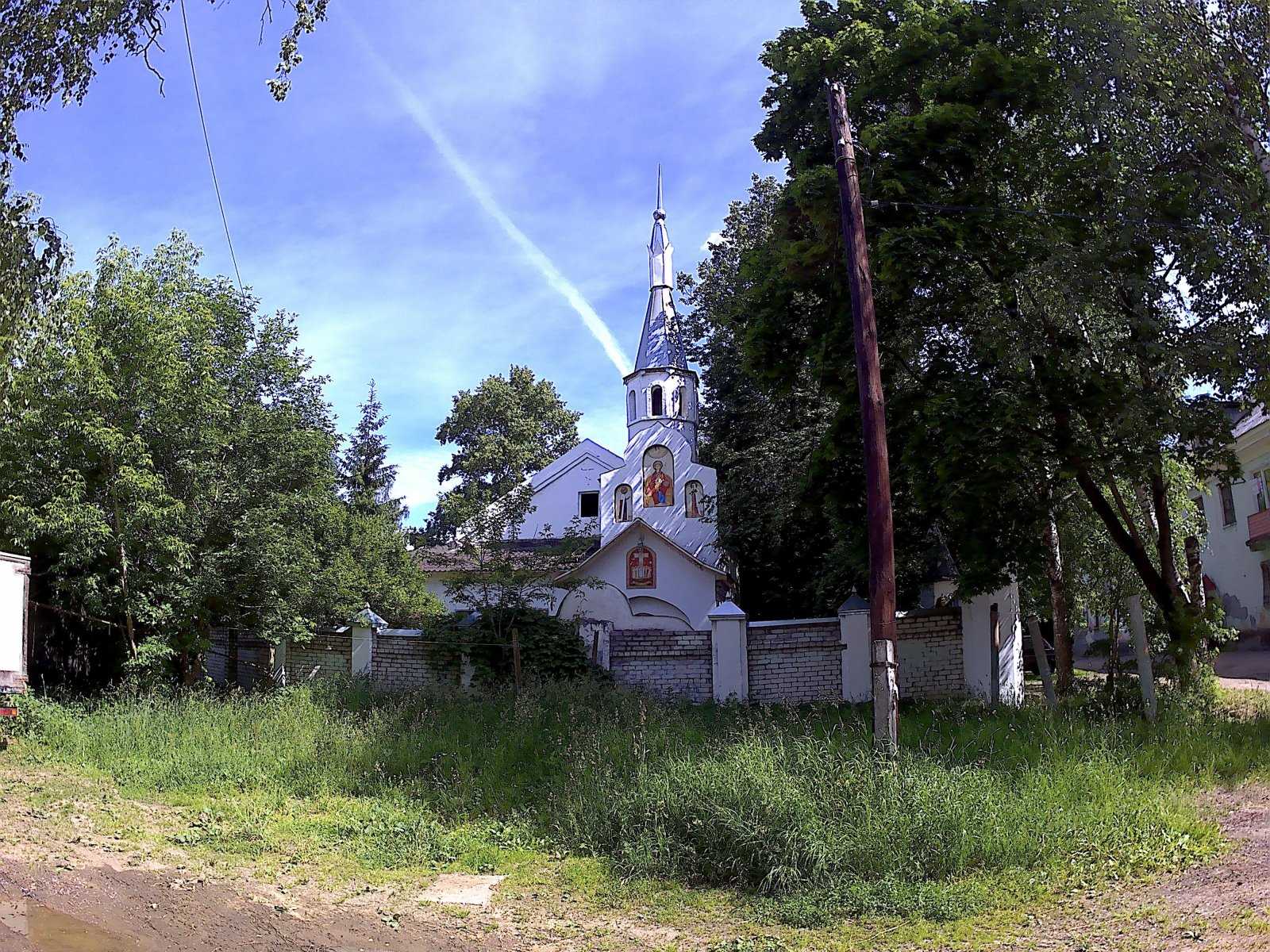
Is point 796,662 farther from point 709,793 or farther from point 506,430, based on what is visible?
Answer: point 506,430

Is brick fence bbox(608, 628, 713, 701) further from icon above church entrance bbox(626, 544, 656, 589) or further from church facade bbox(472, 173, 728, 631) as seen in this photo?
icon above church entrance bbox(626, 544, 656, 589)

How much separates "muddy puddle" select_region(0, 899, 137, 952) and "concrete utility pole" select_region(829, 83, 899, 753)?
245 inches

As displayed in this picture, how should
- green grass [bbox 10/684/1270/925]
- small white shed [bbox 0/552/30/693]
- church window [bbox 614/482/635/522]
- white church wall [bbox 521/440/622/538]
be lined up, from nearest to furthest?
green grass [bbox 10/684/1270/925] < small white shed [bbox 0/552/30/693] < church window [bbox 614/482/635/522] < white church wall [bbox 521/440/622/538]

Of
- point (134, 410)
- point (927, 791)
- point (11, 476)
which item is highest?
point (134, 410)

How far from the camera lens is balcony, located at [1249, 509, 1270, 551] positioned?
27.4m

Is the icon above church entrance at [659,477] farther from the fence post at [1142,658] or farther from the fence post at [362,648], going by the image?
the fence post at [1142,658]

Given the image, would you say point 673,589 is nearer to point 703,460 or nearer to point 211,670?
point 703,460

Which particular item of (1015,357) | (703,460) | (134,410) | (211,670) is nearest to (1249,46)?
(1015,357)

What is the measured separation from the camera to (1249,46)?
466 inches

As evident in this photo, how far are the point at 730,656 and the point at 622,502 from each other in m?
18.5

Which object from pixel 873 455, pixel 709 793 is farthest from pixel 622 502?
pixel 709 793

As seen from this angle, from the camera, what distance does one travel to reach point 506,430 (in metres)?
48.2

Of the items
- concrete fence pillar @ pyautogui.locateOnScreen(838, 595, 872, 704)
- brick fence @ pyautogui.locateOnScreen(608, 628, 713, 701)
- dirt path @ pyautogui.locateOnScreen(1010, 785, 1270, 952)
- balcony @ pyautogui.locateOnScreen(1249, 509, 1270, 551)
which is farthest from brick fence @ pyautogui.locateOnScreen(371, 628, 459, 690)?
balcony @ pyautogui.locateOnScreen(1249, 509, 1270, 551)

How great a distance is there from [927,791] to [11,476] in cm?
1391
